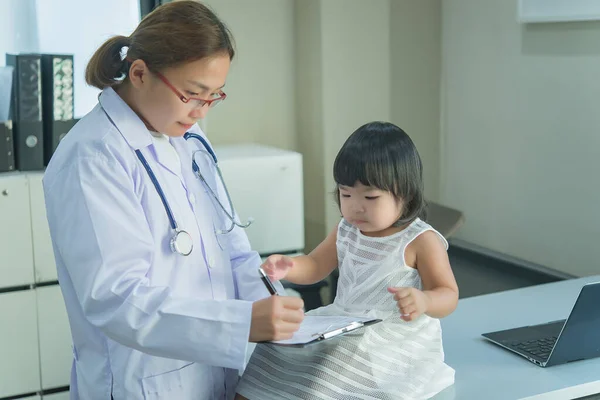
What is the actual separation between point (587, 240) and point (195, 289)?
1.88 metres

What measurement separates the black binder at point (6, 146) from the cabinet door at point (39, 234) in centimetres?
11

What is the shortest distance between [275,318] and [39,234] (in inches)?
68.0

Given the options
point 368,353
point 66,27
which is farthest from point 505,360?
point 66,27

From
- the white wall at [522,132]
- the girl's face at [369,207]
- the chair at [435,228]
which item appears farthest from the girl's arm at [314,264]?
the white wall at [522,132]

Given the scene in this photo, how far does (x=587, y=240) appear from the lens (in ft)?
10.0

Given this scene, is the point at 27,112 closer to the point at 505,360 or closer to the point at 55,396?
the point at 55,396

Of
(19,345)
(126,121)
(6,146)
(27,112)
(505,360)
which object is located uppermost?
(126,121)

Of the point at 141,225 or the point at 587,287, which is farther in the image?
the point at 587,287

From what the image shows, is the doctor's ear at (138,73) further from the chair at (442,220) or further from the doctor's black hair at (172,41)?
the chair at (442,220)

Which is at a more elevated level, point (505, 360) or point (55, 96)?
point (55, 96)

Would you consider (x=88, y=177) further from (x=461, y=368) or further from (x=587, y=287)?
(x=587, y=287)

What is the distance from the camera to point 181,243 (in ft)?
5.20

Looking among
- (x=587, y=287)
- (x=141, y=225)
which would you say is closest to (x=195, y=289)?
(x=141, y=225)

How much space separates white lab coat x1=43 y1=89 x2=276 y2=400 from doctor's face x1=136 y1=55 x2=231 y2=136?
0.14 ft
